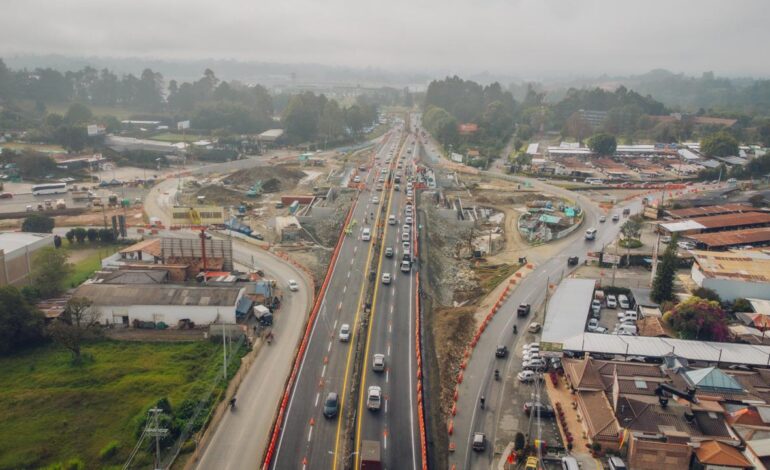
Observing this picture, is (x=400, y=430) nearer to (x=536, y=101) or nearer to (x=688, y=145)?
(x=688, y=145)

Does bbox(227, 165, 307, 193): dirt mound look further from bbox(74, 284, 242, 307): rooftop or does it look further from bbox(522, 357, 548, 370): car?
bbox(522, 357, 548, 370): car

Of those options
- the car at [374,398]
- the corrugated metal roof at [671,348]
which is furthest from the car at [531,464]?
the corrugated metal roof at [671,348]

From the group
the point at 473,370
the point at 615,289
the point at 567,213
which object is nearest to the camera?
the point at 473,370

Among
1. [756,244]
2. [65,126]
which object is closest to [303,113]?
[65,126]

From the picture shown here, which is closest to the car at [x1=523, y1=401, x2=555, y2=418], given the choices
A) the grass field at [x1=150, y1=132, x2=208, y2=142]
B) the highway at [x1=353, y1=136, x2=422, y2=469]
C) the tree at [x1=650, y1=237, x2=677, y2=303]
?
the highway at [x1=353, y1=136, x2=422, y2=469]

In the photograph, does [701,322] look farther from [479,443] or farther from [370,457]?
[370,457]

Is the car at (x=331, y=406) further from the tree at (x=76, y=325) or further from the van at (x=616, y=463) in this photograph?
the tree at (x=76, y=325)

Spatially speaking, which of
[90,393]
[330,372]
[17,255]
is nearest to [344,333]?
[330,372]
